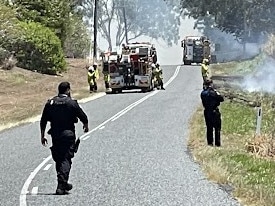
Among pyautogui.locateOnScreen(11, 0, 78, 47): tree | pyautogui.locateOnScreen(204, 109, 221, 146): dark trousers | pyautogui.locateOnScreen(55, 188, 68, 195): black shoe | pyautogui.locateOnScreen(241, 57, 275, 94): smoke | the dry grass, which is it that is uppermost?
pyautogui.locateOnScreen(11, 0, 78, 47): tree

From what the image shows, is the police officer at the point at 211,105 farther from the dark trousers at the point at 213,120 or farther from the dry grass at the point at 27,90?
the dry grass at the point at 27,90

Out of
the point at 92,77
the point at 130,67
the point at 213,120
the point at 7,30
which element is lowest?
the point at 92,77

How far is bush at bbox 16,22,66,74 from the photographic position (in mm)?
57438

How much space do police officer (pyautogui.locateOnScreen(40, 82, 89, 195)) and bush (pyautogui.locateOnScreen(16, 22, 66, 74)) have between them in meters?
44.3

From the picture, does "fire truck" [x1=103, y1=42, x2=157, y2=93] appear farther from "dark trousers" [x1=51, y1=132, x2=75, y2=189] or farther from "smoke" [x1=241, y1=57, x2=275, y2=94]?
"dark trousers" [x1=51, y1=132, x2=75, y2=189]

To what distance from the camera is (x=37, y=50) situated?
58.0 m

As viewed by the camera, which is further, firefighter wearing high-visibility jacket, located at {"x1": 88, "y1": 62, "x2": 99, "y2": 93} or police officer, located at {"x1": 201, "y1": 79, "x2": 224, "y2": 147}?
firefighter wearing high-visibility jacket, located at {"x1": 88, "y1": 62, "x2": 99, "y2": 93}

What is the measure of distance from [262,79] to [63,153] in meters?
40.2

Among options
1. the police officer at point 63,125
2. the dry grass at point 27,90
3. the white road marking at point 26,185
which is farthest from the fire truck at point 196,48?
the police officer at point 63,125

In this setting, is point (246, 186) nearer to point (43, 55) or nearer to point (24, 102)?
point (24, 102)

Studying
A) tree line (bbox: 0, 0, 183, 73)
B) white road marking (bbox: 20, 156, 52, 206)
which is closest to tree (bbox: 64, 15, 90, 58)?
tree line (bbox: 0, 0, 183, 73)

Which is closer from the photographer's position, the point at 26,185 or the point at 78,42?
the point at 26,185

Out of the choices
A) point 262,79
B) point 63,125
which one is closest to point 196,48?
point 262,79

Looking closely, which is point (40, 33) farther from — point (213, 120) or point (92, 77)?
point (213, 120)
